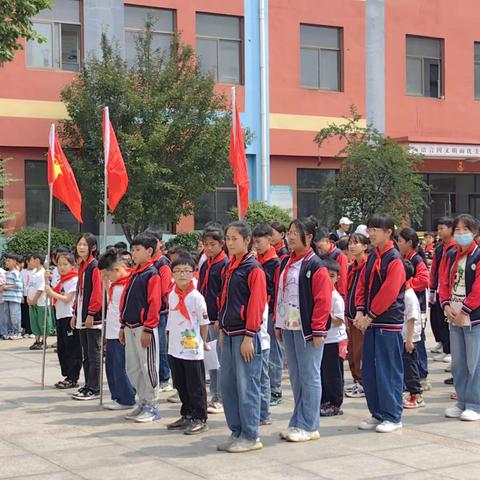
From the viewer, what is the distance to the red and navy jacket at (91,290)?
9.98 metres

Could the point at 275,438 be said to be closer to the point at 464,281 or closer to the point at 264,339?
the point at 264,339

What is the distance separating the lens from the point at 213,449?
7.58 meters

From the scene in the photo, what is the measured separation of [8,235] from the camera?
21.2 meters

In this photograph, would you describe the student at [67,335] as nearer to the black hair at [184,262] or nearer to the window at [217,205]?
the black hair at [184,262]

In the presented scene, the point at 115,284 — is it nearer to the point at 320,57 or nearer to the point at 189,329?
the point at 189,329

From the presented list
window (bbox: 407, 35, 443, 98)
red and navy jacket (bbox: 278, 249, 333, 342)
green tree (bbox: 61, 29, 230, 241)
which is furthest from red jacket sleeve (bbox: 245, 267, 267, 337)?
window (bbox: 407, 35, 443, 98)

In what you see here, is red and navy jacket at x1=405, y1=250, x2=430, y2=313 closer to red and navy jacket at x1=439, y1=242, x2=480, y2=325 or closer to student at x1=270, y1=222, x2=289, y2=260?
red and navy jacket at x1=439, y1=242, x2=480, y2=325

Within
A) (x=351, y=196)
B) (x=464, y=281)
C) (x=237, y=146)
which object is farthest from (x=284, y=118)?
(x=464, y=281)

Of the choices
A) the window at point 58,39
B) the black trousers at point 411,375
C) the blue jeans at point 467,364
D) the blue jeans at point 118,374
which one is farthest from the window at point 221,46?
the blue jeans at point 467,364

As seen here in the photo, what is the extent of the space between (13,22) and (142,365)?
26.9 ft

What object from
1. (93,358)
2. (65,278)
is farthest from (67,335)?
(93,358)

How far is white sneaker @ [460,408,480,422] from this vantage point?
855cm

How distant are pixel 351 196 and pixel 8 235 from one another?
8.74 metres

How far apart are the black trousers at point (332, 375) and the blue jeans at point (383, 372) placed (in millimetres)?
706
